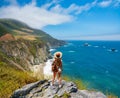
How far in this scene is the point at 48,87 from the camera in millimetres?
16297

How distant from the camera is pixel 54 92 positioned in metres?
15.4

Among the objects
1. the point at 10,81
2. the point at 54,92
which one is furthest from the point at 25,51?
the point at 54,92

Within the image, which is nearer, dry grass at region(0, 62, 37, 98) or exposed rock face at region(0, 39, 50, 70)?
dry grass at region(0, 62, 37, 98)

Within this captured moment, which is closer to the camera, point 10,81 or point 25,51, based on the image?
point 10,81

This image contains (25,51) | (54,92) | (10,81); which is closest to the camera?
(54,92)

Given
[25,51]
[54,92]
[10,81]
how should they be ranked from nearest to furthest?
[54,92], [10,81], [25,51]

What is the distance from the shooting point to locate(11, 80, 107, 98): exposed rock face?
50.1ft

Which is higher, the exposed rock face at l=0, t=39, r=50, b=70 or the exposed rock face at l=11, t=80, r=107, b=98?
the exposed rock face at l=11, t=80, r=107, b=98

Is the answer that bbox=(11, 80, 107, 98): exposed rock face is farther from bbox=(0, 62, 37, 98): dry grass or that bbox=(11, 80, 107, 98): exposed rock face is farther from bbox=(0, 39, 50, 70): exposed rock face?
bbox=(0, 39, 50, 70): exposed rock face

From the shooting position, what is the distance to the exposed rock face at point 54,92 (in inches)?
601

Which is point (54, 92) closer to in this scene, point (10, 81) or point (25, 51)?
point (10, 81)

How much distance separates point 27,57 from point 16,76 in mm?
111030

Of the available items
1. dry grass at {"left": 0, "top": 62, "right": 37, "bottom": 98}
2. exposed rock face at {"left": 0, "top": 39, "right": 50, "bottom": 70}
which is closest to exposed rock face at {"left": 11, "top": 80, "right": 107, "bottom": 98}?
dry grass at {"left": 0, "top": 62, "right": 37, "bottom": 98}

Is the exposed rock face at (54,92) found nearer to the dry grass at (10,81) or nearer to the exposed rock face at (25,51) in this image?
the dry grass at (10,81)
